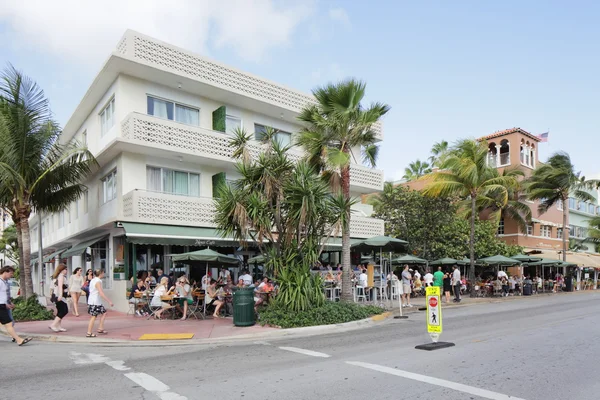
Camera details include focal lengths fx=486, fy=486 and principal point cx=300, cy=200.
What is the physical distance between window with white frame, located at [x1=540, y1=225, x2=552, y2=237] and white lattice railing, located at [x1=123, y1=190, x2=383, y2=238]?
34.5 m

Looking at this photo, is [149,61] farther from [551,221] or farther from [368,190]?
[551,221]

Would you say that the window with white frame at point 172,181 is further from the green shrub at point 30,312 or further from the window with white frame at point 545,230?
the window with white frame at point 545,230

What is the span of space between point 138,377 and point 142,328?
6708mm

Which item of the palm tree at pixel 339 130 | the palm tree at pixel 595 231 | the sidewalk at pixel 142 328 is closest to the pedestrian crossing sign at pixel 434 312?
the sidewalk at pixel 142 328

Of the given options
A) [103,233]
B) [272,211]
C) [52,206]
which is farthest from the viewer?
[103,233]

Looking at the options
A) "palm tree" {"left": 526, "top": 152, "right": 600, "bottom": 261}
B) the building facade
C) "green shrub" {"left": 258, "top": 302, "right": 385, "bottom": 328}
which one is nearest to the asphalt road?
"green shrub" {"left": 258, "top": 302, "right": 385, "bottom": 328}

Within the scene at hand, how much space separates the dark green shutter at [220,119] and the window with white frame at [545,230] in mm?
33723

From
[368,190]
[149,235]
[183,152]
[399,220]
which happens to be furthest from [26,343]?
[399,220]

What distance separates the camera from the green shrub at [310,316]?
45.1 ft

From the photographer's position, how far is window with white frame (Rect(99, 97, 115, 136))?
2076 centimetres

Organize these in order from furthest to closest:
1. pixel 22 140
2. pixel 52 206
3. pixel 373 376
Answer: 1. pixel 52 206
2. pixel 22 140
3. pixel 373 376

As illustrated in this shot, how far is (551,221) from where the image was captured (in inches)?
1802

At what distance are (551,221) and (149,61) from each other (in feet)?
133

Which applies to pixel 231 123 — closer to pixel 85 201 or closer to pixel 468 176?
pixel 85 201
